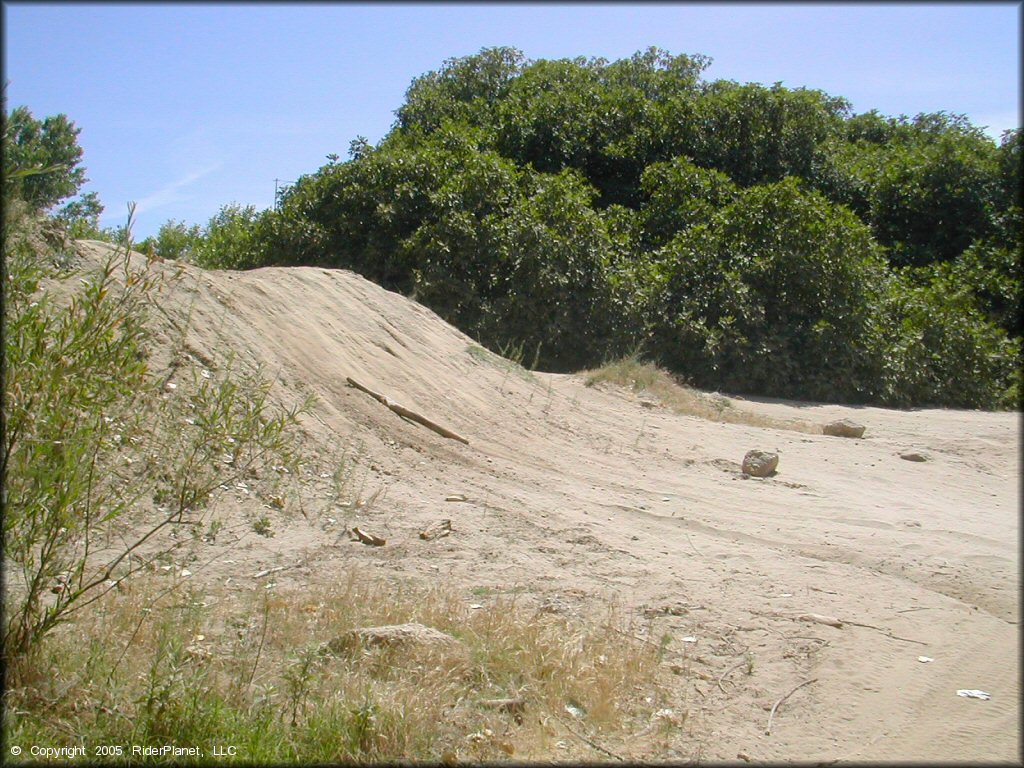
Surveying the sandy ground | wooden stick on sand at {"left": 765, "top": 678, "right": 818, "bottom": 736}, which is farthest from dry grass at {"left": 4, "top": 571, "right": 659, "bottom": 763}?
wooden stick on sand at {"left": 765, "top": 678, "right": 818, "bottom": 736}

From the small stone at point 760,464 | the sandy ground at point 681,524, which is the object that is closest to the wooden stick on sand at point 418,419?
the sandy ground at point 681,524

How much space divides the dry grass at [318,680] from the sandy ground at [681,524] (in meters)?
0.39

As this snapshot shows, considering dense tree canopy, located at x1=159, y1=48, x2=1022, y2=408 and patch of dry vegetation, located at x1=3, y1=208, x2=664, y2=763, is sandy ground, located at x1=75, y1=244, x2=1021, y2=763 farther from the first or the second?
dense tree canopy, located at x1=159, y1=48, x2=1022, y2=408

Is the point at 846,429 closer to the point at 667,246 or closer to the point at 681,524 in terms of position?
the point at 681,524

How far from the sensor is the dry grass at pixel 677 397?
1227cm

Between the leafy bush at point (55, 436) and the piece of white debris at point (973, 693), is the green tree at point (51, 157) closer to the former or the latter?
the leafy bush at point (55, 436)

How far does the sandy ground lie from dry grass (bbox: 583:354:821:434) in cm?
40

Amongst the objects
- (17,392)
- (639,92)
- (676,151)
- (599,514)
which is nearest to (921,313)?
(676,151)

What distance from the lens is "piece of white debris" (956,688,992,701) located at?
4.88 metres

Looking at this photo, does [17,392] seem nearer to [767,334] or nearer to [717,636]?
[717,636]

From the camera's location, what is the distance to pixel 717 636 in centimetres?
563

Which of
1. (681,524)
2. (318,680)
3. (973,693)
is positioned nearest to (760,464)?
(681,524)

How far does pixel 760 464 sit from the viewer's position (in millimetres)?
9398

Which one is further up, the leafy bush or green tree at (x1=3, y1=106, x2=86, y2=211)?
green tree at (x1=3, y1=106, x2=86, y2=211)
